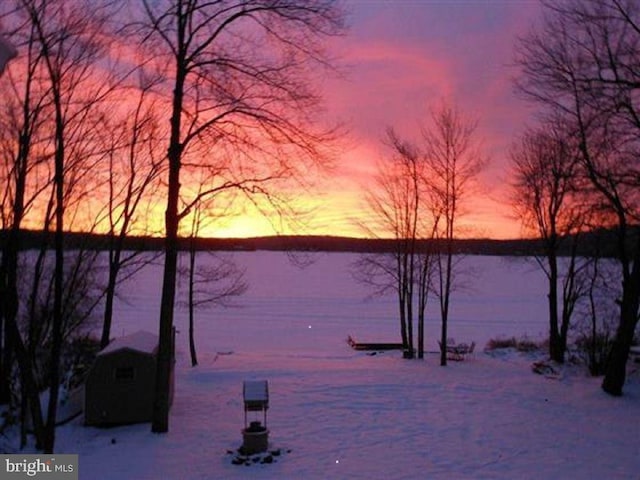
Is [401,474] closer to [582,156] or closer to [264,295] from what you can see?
[582,156]

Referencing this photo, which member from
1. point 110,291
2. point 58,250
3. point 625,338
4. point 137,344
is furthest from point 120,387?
point 625,338

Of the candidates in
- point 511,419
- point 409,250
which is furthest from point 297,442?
point 409,250

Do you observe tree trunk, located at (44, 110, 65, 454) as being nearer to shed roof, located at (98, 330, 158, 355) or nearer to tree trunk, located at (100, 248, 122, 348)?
shed roof, located at (98, 330, 158, 355)

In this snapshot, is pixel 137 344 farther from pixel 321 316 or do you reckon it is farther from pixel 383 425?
pixel 321 316

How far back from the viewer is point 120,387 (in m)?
13.4

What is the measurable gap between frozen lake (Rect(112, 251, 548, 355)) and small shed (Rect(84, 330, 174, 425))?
8059mm

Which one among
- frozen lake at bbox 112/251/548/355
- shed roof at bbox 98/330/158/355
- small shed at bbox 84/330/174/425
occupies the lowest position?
frozen lake at bbox 112/251/548/355

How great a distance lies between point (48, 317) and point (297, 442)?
771 centimetres

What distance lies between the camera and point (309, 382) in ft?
57.8

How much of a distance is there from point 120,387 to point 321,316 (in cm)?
3060

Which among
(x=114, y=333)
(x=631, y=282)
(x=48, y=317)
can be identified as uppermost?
(x=631, y=282)

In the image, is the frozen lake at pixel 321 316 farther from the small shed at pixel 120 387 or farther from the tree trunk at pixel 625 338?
the tree trunk at pixel 625 338

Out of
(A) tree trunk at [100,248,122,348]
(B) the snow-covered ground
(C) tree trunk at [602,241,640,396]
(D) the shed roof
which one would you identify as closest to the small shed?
(D) the shed roof

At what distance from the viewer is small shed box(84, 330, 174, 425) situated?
43.7 ft
